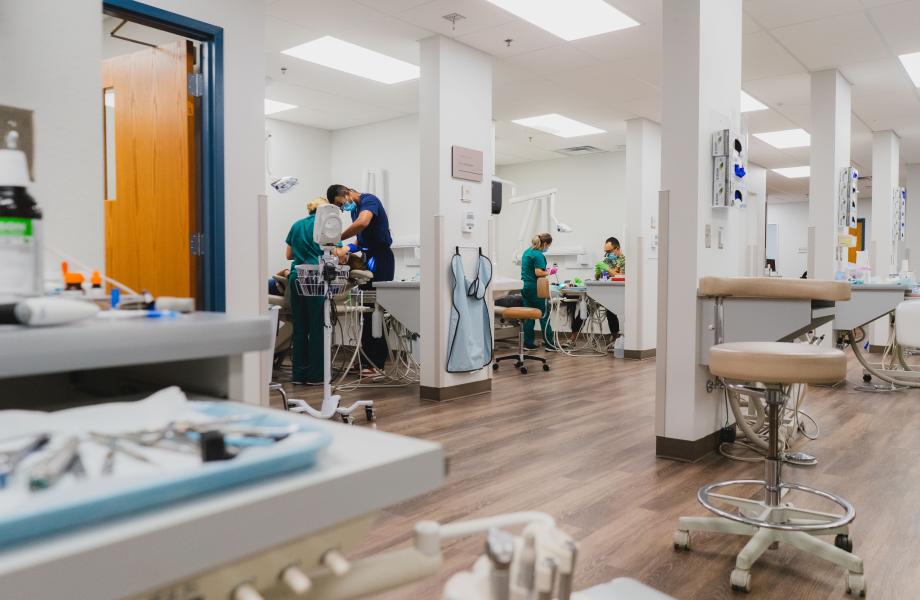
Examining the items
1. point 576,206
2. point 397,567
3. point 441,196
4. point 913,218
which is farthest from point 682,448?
point 913,218

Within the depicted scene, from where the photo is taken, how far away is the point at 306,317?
17.6 feet

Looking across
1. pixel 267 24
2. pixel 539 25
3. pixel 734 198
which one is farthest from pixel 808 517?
pixel 267 24

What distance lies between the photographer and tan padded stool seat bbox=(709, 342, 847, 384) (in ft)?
6.59

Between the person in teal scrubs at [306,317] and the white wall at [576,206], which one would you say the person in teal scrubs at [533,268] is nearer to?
the white wall at [576,206]

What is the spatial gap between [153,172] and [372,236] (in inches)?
85.8

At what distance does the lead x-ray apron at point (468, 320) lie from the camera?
16.0 feet

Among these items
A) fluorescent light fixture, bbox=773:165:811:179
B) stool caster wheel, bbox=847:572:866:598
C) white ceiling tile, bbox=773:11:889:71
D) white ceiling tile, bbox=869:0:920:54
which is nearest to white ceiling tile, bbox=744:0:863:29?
white ceiling tile, bbox=773:11:889:71

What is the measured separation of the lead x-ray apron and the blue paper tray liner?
4207 mm

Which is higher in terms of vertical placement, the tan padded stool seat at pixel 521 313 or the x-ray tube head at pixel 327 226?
A: the x-ray tube head at pixel 327 226

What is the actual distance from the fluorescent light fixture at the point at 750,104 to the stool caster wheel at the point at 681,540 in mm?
5701

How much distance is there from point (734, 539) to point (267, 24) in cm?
442

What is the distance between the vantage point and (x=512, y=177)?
1073cm

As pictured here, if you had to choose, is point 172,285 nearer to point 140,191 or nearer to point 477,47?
point 140,191

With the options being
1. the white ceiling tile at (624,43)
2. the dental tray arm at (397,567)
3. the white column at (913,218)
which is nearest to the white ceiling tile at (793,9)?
the white ceiling tile at (624,43)
